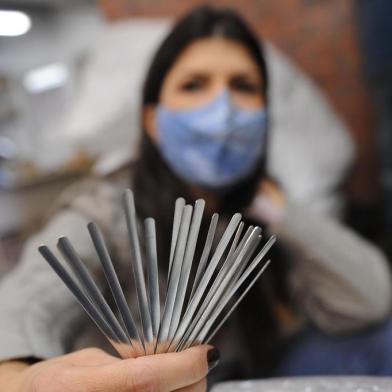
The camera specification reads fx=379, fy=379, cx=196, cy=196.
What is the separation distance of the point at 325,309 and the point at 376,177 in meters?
1.01

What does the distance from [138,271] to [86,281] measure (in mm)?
23

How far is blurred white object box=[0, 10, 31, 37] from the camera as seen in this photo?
2909mm

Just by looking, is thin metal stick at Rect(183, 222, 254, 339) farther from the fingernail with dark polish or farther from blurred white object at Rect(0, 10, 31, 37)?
blurred white object at Rect(0, 10, 31, 37)

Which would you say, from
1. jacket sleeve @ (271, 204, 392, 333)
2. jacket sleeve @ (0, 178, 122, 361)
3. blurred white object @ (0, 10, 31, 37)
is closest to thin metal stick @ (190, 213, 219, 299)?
jacket sleeve @ (0, 178, 122, 361)

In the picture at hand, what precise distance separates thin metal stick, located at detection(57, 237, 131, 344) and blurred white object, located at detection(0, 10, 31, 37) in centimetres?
317

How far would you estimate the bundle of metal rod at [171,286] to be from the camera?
173mm

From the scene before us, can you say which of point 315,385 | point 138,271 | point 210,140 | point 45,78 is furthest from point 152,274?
point 45,78

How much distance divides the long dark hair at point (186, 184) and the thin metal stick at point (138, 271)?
0.47m

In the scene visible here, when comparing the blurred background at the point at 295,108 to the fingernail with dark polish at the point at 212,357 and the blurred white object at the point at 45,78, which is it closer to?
the fingernail with dark polish at the point at 212,357

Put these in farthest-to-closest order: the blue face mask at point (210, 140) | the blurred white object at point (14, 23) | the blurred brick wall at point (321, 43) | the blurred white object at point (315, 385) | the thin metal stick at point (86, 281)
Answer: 1. the blurred white object at point (14, 23)
2. the blurred brick wall at point (321, 43)
3. the blue face mask at point (210, 140)
4. the blurred white object at point (315, 385)
5. the thin metal stick at point (86, 281)

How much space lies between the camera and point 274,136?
122cm

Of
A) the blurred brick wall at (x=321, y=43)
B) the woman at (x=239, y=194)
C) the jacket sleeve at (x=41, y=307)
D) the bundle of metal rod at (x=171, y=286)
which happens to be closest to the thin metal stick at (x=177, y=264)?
the bundle of metal rod at (x=171, y=286)

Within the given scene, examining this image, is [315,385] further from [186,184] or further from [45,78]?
[45,78]

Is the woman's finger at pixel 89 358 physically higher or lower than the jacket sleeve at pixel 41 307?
higher
